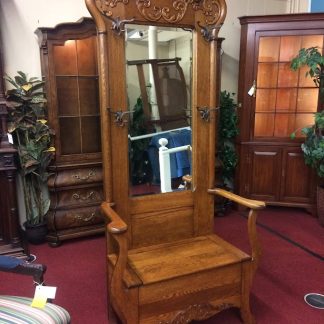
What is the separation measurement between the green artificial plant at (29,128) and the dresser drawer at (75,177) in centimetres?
9

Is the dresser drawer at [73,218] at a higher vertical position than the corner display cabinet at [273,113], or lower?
lower

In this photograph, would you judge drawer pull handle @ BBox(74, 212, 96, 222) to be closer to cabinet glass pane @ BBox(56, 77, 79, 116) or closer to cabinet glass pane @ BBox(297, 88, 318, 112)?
cabinet glass pane @ BBox(56, 77, 79, 116)

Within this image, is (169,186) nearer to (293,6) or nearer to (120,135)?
(120,135)

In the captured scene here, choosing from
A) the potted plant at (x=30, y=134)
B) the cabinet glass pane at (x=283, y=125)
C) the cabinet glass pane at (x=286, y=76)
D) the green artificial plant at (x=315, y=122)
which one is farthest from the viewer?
the cabinet glass pane at (x=283, y=125)

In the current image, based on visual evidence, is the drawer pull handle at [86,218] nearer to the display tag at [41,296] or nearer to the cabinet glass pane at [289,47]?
the display tag at [41,296]

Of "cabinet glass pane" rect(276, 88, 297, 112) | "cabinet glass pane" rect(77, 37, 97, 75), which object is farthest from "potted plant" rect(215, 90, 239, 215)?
"cabinet glass pane" rect(77, 37, 97, 75)

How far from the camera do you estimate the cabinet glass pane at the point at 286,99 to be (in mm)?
3609

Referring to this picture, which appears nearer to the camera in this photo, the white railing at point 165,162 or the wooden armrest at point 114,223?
the wooden armrest at point 114,223

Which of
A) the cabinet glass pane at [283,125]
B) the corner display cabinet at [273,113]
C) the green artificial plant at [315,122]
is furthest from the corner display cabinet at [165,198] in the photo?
the cabinet glass pane at [283,125]

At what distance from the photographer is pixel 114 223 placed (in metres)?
1.55

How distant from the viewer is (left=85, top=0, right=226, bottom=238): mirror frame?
67.4 inches

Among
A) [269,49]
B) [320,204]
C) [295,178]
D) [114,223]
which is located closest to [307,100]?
[269,49]

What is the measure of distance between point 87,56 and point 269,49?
1.91m

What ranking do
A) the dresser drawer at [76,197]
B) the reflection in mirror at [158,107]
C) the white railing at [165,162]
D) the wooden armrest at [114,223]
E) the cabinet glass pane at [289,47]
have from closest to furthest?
the wooden armrest at [114,223]
the reflection in mirror at [158,107]
the white railing at [165,162]
the dresser drawer at [76,197]
the cabinet glass pane at [289,47]
